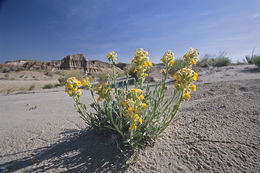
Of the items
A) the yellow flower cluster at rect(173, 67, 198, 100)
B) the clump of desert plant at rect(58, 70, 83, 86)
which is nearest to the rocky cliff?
the clump of desert plant at rect(58, 70, 83, 86)

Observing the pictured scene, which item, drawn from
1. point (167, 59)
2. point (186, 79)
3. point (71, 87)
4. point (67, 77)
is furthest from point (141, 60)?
point (67, 77)

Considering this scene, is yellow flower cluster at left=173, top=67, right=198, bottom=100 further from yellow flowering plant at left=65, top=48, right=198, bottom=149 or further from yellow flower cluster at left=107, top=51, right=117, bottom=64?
yellow flower cluster at left=107, top=51, right=117, bottom=64

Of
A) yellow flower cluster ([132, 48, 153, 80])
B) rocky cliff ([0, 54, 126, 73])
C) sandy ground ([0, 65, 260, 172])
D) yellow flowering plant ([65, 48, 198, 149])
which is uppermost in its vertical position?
rocky cliff ([0, 54, 126, 73])

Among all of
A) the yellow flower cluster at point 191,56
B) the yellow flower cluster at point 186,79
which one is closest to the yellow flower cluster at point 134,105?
the yellow flower cluster at point 186,79

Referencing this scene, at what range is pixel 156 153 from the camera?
1.72 metres

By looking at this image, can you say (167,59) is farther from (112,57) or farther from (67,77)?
(67,77)

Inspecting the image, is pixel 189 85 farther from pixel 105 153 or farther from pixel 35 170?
pixel 35 170

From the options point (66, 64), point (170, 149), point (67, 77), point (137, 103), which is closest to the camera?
point (137, 103)

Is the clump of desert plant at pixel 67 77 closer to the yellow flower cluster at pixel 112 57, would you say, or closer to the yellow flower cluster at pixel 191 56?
the yellow flower cluster at pixel 112 57

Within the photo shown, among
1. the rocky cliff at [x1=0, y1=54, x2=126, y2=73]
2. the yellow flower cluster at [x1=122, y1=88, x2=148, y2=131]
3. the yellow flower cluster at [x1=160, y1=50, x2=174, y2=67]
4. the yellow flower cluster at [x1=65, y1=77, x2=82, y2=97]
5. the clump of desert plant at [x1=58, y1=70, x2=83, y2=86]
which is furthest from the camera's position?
the rocky cliff at [x1=0, y1=54, x2=126, y2=73]

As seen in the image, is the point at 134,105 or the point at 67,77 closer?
the point at 134,105

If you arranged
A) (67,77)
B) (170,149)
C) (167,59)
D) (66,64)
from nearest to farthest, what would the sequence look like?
1. (170,149)
2. (167,59)
3. (67,77)
4. (66,64)

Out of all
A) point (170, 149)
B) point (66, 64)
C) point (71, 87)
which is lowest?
point (170, 149)

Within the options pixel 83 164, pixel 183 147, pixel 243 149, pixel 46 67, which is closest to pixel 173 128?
pixel 183 147
